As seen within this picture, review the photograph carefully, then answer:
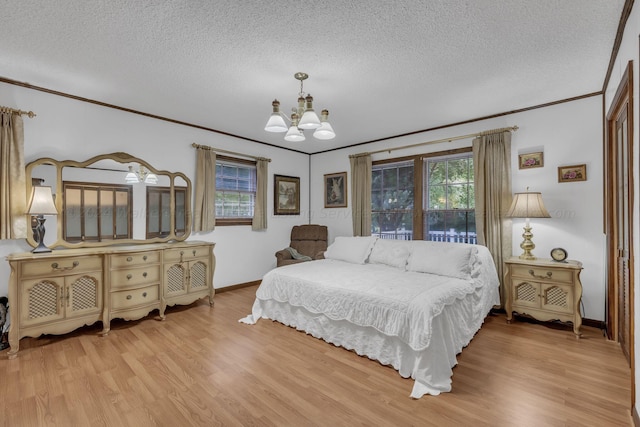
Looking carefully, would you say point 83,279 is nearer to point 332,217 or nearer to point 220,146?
point 220,146

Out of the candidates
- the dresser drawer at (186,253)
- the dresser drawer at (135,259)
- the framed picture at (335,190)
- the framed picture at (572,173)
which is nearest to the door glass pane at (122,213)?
the dresser drawer at (135,259)

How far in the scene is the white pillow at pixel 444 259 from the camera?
3105mm

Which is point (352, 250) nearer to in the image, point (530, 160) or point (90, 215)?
point (530, 160)

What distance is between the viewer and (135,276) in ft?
10.7

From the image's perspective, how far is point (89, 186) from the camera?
3367 millimetres

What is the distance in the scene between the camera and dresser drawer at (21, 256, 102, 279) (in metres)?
2.66

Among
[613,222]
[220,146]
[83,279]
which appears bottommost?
[83,279]

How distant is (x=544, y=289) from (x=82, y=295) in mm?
4743

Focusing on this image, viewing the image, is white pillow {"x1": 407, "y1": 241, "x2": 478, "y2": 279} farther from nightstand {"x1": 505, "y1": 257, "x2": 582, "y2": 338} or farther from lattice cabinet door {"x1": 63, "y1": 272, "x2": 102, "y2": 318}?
lattice cabinet door {"x1": 63, "y1": 272, "x2": 102, "y2": 318}

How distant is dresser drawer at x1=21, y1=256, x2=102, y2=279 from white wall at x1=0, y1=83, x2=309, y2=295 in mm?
484

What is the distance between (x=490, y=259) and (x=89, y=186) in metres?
4.71

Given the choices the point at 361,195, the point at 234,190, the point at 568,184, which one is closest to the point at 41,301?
the point at 234,190

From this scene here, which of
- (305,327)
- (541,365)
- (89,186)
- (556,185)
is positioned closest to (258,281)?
(305,327)

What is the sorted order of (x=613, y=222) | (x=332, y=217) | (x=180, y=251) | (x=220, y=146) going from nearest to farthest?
(x=613, y=222), (x=180, y=251), (x=220, y=146), (x=332, y=217)
